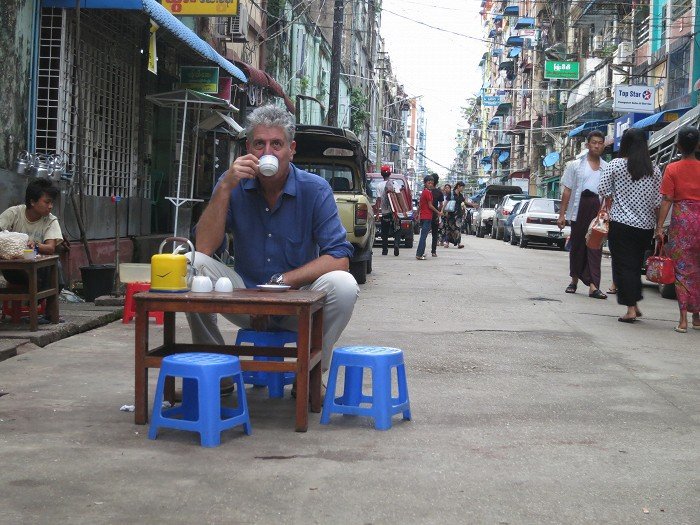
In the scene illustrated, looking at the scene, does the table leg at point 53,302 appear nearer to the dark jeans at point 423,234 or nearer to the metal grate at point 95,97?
the metal grate at point 95,97

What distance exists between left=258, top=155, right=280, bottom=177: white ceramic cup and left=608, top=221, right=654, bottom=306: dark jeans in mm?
5439

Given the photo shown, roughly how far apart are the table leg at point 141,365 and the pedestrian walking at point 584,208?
8.00 m

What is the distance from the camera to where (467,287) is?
42.9 ft

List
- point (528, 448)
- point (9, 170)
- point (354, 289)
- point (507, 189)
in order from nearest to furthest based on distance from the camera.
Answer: point (528, 448)
point (354, 289)
point (9, 170)
point (507, 189)

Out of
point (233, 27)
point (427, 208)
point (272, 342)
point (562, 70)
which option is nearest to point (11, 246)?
point (272, 342)

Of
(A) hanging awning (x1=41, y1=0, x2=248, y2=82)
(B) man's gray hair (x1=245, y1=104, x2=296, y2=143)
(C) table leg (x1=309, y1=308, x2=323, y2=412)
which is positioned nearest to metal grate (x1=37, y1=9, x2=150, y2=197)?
(A) hanging awning (x1=41, y1=0, x2=248, y2=82)

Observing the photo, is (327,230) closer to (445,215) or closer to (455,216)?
(455,216)

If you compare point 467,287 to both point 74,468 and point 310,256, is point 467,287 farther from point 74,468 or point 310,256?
point 74,468

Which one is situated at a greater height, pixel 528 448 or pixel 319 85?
pixel 319 85

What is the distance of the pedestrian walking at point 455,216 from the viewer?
25.4 m

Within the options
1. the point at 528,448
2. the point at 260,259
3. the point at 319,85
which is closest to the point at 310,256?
the point at 260,259

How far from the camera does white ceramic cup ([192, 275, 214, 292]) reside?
4.57 m

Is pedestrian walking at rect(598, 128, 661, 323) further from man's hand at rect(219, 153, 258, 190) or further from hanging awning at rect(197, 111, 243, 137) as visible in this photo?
hanging awning at rect(197, 111, 243, 137)

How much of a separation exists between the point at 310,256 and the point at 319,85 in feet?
114
